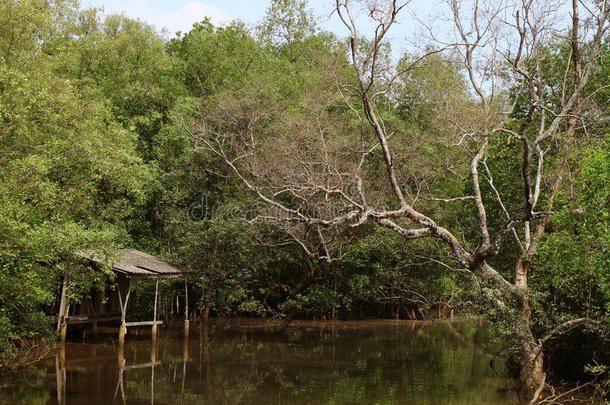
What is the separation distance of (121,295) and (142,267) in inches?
48.7

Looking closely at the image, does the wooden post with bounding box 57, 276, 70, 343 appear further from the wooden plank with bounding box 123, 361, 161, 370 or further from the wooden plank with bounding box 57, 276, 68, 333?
the wooden plank with bounding box 123, 361, 161, 370

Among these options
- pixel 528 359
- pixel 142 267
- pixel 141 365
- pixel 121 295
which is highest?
pixel 142 267

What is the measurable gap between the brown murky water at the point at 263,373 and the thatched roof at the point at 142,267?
2672 mm

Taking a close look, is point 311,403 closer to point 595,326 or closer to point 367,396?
point 367,396

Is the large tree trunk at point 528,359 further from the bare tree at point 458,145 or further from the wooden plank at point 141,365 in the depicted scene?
the wooden plank at point 141,365

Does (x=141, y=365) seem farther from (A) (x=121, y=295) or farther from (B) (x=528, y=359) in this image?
(B) (x=528, y=359)

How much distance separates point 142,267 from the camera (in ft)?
69.7

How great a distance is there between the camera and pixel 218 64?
1197 inches

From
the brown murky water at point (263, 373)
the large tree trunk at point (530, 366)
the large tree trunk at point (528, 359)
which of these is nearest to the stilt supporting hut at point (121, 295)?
the brown murky water at point (263, 373)

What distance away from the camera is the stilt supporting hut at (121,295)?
19.2 meters

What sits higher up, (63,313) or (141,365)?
(63,313)

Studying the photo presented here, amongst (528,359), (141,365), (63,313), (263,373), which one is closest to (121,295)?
(63,313)

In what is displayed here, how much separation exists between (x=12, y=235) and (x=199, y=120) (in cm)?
1475

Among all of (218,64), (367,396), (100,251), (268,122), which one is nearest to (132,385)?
(100,251)
